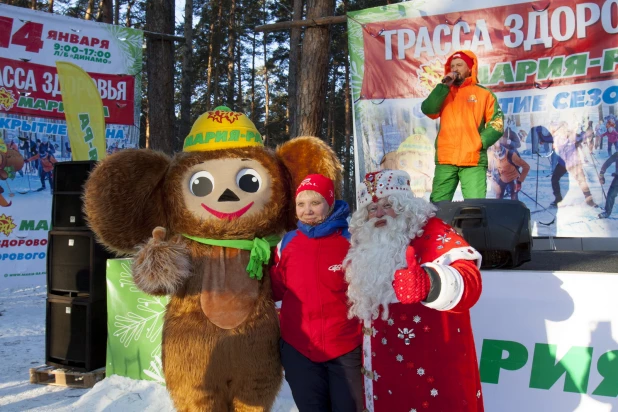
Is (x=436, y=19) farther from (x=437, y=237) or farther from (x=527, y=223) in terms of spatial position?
(x=437, y=237)

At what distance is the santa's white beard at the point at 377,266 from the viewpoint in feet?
6.82

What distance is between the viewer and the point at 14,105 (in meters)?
7.84

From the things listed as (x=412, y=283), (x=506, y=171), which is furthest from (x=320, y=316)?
(x=506, y=171)

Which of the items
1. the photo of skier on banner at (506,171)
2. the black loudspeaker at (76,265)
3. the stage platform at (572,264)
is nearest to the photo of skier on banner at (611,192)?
the photo of skier on banner at (506,171)

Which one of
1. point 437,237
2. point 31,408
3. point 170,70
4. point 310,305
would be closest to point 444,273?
point 437,237

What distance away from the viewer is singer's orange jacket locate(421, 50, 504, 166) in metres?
4.94

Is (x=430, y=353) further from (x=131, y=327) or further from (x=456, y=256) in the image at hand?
(x=131, y=327)

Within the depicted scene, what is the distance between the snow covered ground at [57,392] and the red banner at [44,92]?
3.79 meters

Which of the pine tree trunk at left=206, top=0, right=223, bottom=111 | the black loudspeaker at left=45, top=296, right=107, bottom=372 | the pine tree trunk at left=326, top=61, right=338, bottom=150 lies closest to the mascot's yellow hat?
the black loudspeaker at left=45, top=296, right=107, bottom=372

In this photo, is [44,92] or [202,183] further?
[44,92]

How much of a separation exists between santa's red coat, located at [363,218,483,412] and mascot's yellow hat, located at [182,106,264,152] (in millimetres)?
1242

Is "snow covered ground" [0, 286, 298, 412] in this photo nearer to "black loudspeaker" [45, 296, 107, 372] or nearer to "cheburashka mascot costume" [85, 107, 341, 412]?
"black loudspeaker" [45, 296, 107, 372]

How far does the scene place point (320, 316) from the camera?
2.32 metres

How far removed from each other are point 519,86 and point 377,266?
217 inches
